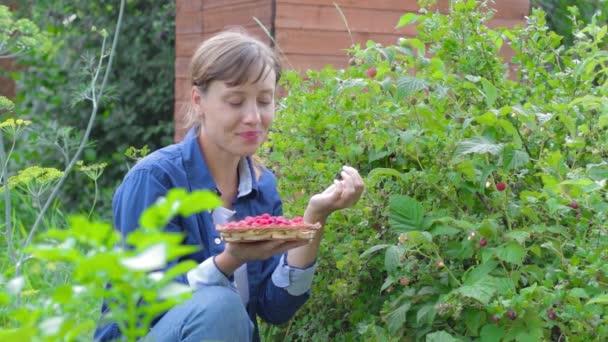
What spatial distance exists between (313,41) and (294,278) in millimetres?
2049

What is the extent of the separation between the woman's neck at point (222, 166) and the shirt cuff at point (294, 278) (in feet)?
0.82

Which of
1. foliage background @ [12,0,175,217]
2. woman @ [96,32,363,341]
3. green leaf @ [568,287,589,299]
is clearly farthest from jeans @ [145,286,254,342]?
foliage background @ [12,0,175,217]

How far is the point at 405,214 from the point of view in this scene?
2.64m

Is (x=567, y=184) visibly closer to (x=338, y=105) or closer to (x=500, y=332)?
(x=500, y=332)

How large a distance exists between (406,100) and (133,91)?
4248mm

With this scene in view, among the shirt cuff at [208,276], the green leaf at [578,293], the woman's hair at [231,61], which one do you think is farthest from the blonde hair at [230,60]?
the green leaf at [578,293]

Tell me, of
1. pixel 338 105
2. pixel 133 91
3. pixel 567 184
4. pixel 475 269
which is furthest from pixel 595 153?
pixel 133 91

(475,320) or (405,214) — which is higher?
(405,214)

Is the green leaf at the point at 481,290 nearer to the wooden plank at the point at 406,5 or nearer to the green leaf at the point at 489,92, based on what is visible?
the green leaf at the point at 489,92

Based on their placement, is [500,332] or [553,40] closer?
[500,332]

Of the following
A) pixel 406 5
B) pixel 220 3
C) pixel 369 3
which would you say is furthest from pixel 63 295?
pixel 220 3

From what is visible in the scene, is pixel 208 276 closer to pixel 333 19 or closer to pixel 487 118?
pixel 487 118

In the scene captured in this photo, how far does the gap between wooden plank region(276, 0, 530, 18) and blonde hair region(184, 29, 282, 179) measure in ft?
6.21

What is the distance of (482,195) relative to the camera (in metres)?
2.73
